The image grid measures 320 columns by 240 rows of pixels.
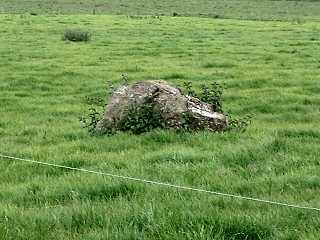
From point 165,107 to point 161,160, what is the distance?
219cm

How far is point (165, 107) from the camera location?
1108 centimetres

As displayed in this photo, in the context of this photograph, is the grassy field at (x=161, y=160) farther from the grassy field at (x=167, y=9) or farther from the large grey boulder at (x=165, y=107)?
the grassy field at (x=167, y=9)

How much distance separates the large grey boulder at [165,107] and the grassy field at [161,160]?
A: 0.47 m

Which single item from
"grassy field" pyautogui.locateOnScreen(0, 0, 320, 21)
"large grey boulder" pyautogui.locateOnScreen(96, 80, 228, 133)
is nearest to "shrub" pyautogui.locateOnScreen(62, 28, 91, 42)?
"large grey boulder" pyautogui.locateOnScreen(96, 80, 228, 133)

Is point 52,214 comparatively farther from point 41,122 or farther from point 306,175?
point 41,122

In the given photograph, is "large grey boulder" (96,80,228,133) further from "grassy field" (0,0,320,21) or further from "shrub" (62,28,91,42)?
"grassy field" (0,0,320,21)

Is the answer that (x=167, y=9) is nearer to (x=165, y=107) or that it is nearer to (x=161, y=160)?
(x=165, y=107)

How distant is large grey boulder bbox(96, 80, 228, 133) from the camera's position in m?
11.1

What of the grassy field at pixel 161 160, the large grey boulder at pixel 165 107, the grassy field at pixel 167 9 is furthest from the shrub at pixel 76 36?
the grassy field at pixel 167 9

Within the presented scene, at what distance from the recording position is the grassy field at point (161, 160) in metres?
5.89

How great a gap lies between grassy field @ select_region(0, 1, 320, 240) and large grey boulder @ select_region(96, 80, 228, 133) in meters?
0.47

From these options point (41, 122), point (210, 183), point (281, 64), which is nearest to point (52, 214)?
point (210, 183)

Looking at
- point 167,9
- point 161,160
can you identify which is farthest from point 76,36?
point 167,9

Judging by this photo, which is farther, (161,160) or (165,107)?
(165,107)
